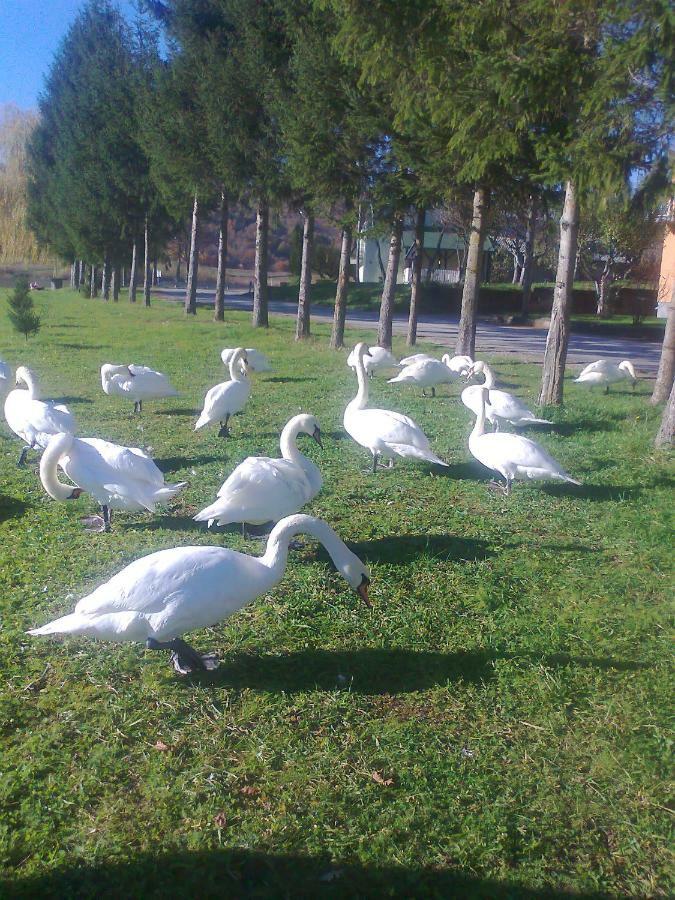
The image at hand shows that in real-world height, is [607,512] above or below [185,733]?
above

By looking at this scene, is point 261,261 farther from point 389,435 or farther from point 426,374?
point 389,435

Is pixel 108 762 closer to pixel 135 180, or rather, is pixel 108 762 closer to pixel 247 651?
pixel 247 651

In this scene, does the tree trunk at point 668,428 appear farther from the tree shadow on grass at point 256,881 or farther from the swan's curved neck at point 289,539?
the tree shadow on grass at point 256,881

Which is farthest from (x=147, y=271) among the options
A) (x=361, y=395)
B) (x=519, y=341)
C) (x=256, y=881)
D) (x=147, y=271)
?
(x=256, y=881)

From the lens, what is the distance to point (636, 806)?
3381 millimetres

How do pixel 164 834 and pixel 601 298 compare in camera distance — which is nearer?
pixel 164 834

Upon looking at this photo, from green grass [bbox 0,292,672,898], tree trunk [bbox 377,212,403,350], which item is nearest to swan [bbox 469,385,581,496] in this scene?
green grass [bbox 0,292,672,898]

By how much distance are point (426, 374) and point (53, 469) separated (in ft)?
25.3

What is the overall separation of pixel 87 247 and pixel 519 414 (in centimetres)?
3698

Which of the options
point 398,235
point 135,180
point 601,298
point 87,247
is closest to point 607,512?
point 398,235

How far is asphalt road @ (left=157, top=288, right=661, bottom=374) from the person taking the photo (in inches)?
824

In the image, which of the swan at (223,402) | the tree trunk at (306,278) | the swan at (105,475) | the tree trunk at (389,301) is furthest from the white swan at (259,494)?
the tree trunk at (306,278)

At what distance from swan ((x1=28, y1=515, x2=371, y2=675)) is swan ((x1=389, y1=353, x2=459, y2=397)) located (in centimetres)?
847

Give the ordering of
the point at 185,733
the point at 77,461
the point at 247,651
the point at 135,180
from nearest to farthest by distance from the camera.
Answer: the point at 185,733, the point at 247,651, the point at 77,461, the point at 135,180
